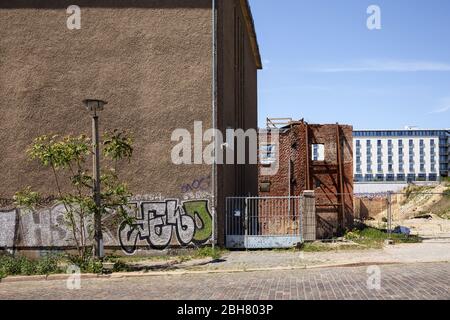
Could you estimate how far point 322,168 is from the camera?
26.9m

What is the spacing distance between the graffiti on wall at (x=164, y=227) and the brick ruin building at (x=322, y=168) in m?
10.8

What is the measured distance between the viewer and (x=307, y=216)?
18.8m

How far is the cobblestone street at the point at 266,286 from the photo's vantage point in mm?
9719

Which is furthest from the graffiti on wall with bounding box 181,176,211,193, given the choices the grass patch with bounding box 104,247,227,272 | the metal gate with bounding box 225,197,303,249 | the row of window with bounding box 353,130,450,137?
the row of window with bounding box 353,130,450,137

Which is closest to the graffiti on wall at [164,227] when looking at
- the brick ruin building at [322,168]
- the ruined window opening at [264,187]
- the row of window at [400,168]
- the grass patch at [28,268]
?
the grass patch at [28,268]

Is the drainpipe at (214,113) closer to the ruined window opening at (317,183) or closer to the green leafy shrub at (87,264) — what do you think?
the green leafy shrub at (87,264)

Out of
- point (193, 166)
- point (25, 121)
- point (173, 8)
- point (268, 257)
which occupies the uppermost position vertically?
point (173, 8)

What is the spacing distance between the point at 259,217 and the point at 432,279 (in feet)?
26.1

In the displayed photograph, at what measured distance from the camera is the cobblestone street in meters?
9.72

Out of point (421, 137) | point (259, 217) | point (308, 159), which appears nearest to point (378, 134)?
point (421, 137)

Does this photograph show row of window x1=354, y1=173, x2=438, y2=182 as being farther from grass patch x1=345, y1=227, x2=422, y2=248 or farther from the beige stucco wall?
the beige stucco wall

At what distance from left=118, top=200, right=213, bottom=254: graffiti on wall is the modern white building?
12993cm
